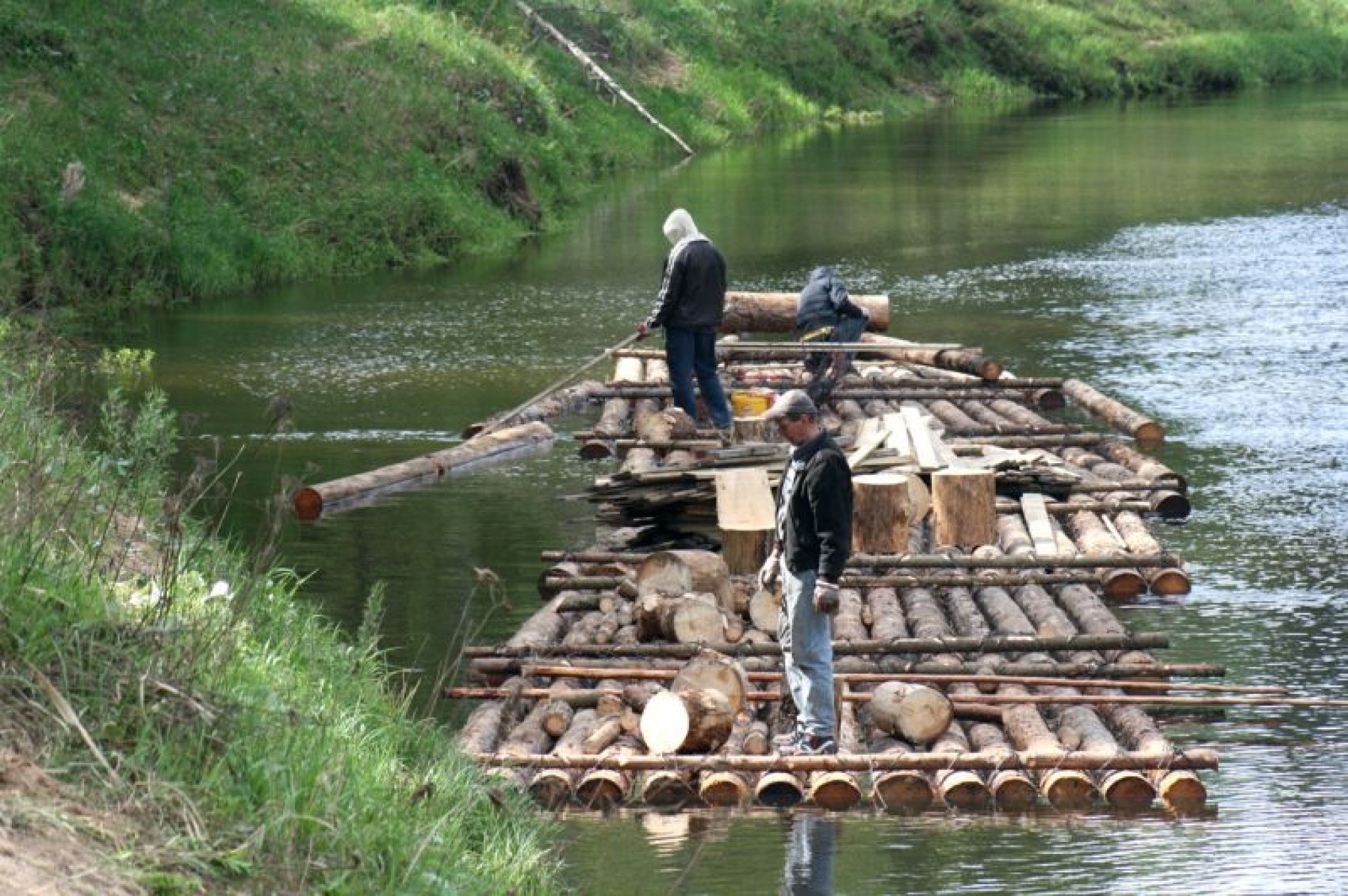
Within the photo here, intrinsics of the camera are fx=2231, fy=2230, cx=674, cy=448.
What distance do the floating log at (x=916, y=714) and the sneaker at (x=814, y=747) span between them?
0.43 meters

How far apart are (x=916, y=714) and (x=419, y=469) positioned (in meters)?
8.14

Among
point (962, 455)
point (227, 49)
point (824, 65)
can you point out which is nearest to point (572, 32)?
point (824, 65)

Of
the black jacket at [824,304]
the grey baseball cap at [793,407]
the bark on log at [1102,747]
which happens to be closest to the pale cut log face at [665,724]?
the grey baseball cap at [793,407]

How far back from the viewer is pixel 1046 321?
92.7 ft

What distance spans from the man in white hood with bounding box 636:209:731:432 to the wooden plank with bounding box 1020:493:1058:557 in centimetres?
373

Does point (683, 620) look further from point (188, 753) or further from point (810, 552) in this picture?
point (188, 753)

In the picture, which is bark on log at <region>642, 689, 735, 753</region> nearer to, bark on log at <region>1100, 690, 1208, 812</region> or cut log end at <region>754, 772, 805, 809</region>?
cut log end at <region>754, 772, 805, 809</region>

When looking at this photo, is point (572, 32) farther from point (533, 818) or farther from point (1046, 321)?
point (533, 818)

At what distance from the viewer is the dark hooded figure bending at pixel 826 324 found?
2231cm

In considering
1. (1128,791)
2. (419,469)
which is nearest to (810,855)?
(1128,791)

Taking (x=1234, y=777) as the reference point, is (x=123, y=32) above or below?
above

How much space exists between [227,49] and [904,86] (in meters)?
38.7

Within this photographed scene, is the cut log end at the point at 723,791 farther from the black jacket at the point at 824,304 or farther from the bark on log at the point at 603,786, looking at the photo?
the black jacket at the point at 824,304

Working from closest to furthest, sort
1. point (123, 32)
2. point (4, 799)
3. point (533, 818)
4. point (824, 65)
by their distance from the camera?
point (4, 799), point (533, 818), point (123, 32), point (824, 65)
